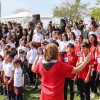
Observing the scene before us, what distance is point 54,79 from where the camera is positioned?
5797 mm

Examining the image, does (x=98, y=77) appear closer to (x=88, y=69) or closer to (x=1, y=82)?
(x=88, y=69)

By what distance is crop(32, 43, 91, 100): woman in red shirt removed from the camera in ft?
18.4

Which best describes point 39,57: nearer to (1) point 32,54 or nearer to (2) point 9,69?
(2) point 9,69

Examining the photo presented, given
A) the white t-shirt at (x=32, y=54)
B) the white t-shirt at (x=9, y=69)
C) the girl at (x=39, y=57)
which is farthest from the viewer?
the white t-shirt at (x=32, y=54)

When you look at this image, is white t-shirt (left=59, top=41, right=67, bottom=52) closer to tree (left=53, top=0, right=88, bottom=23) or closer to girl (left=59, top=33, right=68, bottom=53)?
girl (left=59, top=33, right=68, bottom=53)

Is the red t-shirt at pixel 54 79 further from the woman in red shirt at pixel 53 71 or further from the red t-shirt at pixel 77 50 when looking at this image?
the red t-shirt at pixel 77 50

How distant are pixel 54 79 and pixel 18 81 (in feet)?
14.9

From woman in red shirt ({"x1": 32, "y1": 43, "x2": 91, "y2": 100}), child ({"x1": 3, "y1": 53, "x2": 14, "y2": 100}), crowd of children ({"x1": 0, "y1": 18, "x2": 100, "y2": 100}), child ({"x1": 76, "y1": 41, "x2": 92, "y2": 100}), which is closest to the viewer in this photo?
woman in red shirt ({"x1": 32, "y1": 43, "x2": 91, "y2": 100})

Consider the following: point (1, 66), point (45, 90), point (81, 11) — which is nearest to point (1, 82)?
point (1, 66)

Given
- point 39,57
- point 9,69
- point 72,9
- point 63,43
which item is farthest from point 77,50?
point 72,9

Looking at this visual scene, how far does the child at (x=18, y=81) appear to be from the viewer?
1019cm

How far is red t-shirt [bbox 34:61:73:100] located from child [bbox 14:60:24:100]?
167 inches

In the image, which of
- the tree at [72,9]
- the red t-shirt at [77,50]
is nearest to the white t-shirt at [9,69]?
the red t-shirt at [77,50]

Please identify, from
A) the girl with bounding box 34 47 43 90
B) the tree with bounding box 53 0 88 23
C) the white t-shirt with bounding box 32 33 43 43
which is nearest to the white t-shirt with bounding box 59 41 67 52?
the girl with bounding box 34 47 43 90
